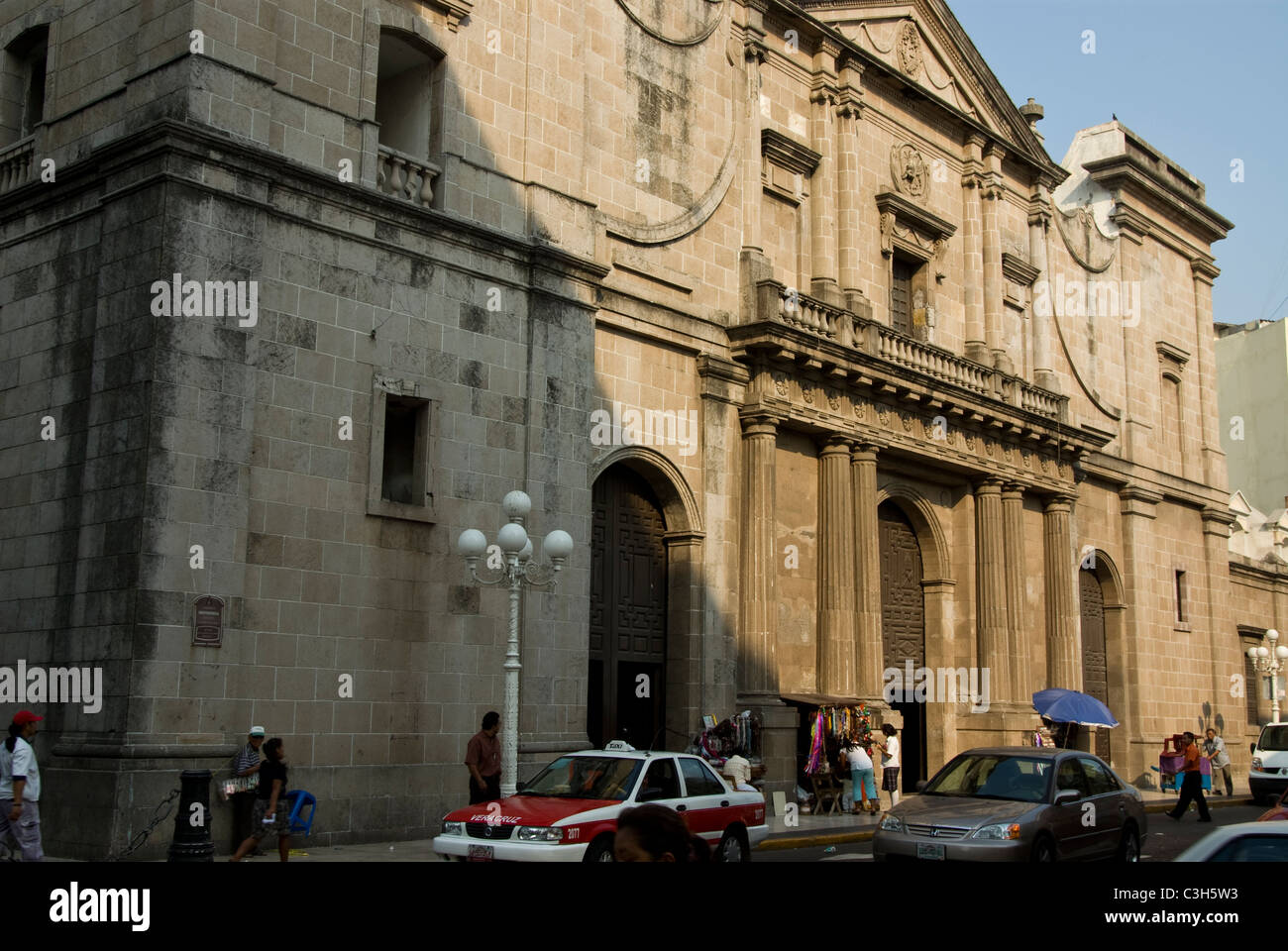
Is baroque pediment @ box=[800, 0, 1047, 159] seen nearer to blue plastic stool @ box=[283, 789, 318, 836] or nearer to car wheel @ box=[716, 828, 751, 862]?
car wheel @ box=[716, 828, 751, 862]

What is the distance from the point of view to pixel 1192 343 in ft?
143

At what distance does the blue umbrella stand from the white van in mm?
5405

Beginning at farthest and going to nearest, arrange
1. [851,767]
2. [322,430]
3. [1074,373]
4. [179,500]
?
1. [1074,373]
2. [851,767]
3. [322,430]
4. [179,500]

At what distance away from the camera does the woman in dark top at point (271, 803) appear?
14.4 meters

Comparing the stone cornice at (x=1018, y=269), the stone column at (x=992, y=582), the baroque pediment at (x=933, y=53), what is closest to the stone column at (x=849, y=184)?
the baroque pediment at (x=933, y=53)

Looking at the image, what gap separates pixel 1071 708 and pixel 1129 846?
504 inches

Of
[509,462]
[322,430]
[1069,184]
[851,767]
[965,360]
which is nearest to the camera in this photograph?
[322,430]

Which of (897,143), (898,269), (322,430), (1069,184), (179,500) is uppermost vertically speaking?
(1069,184)

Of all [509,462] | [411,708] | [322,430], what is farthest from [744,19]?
[411,708]

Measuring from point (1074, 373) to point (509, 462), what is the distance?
22.3 metres

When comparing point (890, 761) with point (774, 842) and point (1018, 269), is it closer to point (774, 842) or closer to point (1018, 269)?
point (774, 842)

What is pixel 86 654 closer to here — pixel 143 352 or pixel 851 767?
pixel 143 352

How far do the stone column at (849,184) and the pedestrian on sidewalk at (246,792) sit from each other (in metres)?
17.3

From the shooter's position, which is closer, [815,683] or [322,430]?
[322,430]
